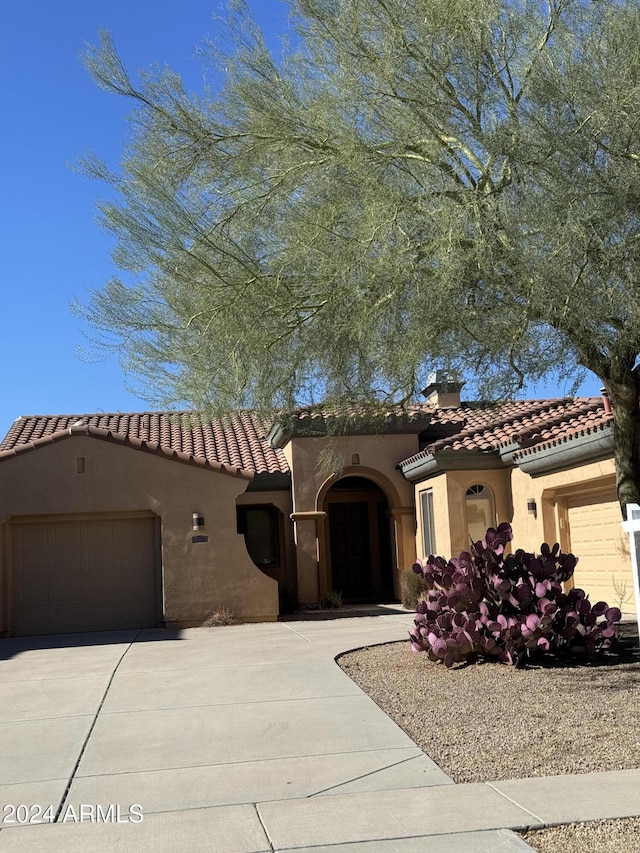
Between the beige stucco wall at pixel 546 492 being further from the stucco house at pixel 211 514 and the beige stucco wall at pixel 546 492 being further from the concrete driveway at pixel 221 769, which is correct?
the concrete driveway at pixel 221 769

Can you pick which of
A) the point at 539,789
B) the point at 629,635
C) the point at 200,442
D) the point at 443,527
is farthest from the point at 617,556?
the point at 200,442

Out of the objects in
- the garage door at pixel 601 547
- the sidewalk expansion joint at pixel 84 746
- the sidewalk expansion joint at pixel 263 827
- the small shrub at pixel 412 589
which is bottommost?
the sidewalk expansion joint at pixel 263 827

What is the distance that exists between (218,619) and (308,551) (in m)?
4.26

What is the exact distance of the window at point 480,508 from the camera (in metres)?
19.0

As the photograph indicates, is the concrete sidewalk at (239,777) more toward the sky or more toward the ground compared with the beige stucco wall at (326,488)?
more toward the ground

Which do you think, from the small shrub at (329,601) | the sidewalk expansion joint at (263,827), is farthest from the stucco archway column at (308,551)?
the sidewalk expansion joint at (263,827)

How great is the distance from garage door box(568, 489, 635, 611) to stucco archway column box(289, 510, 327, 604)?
6131 millimetres

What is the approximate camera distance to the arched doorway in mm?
22672

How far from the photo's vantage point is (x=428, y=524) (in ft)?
66.2

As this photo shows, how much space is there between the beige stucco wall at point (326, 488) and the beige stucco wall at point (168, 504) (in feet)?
11.1

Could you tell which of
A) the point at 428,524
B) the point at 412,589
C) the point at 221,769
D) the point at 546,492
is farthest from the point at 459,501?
the point at 221,769

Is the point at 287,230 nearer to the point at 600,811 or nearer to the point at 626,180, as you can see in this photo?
the point at 626,180

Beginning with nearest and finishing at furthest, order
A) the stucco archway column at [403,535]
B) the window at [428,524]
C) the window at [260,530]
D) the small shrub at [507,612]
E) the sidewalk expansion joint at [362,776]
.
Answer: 1. the sidewalk expansion joint at [362,776]
2. the small shrub at [507,612]
3. the window at [428,524]
4. the stucco archway column at [403,535]
5. the window at [260,530]

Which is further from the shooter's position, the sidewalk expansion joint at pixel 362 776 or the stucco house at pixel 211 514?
Answer: the stucco house at pixel 211 514
